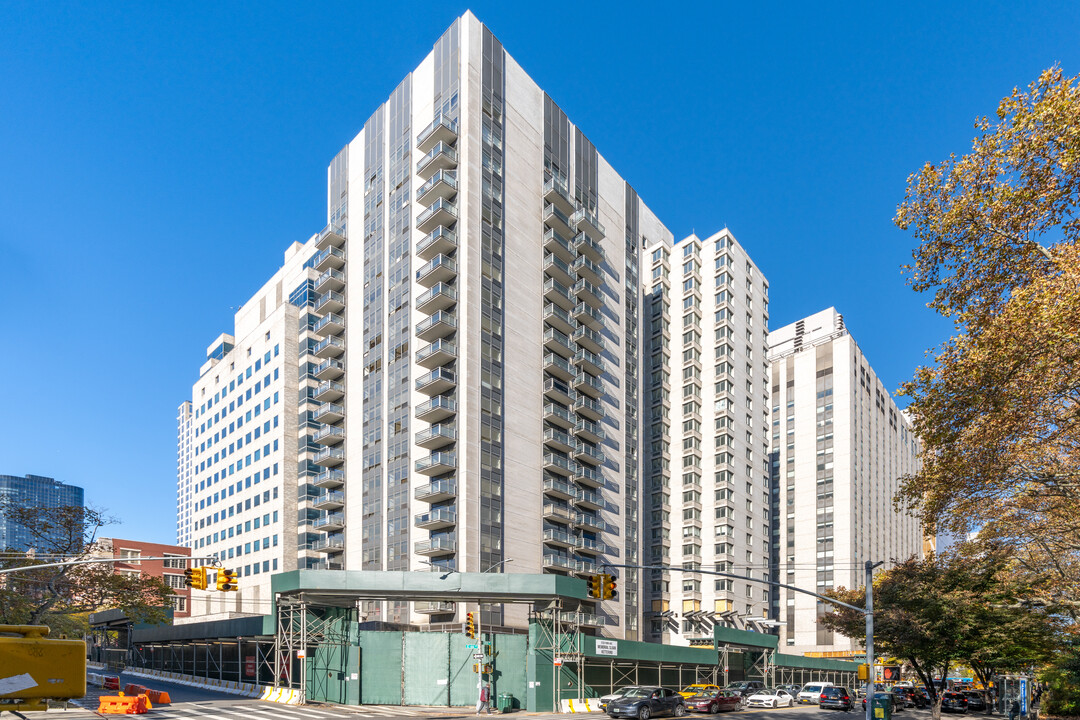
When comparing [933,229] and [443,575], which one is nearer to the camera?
[933,229]

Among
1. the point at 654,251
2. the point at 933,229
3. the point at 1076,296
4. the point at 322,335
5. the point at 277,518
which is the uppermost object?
the point at 654,251

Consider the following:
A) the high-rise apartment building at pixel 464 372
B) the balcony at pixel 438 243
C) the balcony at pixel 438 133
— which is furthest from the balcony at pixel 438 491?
the balcony at pixel 438 133

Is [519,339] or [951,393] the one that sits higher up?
[519,339]

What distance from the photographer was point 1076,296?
16625mm

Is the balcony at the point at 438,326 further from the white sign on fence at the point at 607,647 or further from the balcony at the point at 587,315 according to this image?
the white sign on fence at the point at 607,647

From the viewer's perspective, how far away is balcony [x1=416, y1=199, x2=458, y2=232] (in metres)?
71.0

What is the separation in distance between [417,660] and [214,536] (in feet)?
232

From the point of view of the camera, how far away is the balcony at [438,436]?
67.5 meters

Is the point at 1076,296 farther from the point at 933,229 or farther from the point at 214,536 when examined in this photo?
the point at 214,536

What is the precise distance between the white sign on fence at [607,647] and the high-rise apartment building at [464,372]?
17084mm

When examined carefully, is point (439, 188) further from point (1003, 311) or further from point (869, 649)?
point (1003, 311)

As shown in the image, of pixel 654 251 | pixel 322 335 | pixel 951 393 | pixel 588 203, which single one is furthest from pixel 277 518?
pixel 951 393

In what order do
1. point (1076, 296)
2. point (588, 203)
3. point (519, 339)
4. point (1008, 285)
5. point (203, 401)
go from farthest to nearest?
point (203, 401)
point (588, 203)
point (519, 339)
point (1008, 285)
point (1076, 296)

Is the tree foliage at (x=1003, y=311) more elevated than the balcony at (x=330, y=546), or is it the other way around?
the tree foliage at (x=1003, y=311)
